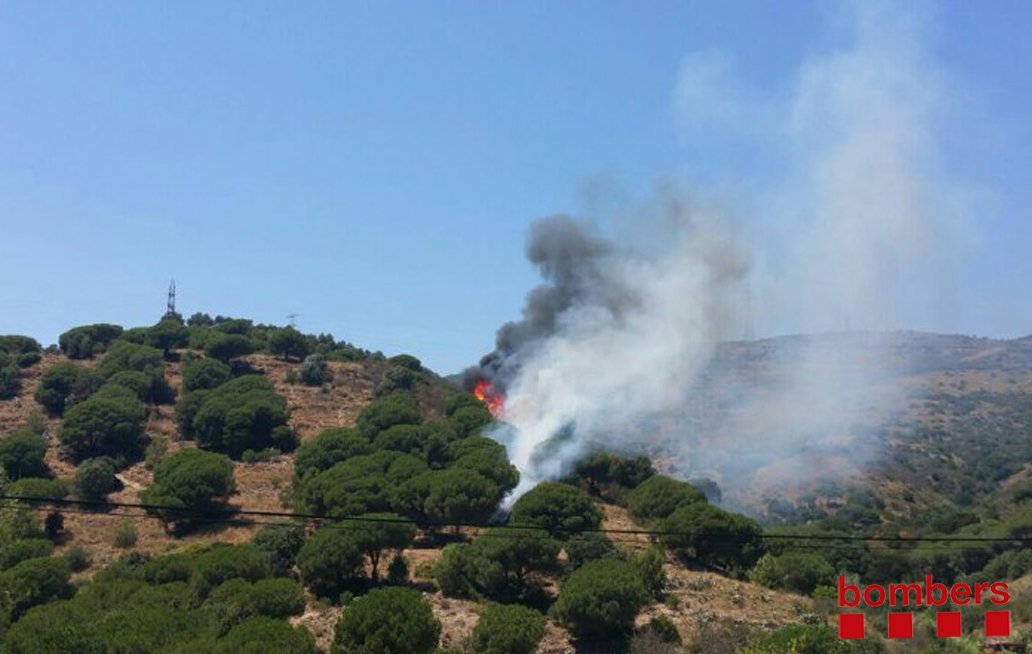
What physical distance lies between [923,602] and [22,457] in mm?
70447

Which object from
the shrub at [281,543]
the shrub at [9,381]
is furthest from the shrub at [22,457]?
the shrub at [281,543]

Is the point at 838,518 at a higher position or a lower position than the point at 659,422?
lower

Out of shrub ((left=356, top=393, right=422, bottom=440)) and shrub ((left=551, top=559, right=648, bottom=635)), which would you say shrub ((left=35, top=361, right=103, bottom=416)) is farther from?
shrub ((left=551, top=559, right=648, bottom=635))

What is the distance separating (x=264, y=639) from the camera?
1652 inches

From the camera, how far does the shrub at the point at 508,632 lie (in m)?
47.1

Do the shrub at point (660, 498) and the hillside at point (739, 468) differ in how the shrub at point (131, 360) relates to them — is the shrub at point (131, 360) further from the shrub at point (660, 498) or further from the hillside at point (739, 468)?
the shrub at point (660, 498)

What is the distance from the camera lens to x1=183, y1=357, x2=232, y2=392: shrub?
107688 millimetres

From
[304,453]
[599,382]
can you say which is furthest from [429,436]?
[599,382]

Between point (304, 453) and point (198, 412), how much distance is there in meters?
17.1

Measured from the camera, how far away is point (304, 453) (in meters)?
85.4

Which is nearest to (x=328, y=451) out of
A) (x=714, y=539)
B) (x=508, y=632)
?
(x=714, y=539)

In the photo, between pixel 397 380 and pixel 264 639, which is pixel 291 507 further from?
pixel 397 380

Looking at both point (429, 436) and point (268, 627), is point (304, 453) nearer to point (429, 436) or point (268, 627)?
point (429, 436)

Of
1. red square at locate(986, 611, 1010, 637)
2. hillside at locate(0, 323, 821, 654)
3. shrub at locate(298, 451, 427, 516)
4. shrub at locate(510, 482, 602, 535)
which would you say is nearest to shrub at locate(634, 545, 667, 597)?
hillside at locate(0, 323, 821, 654)
